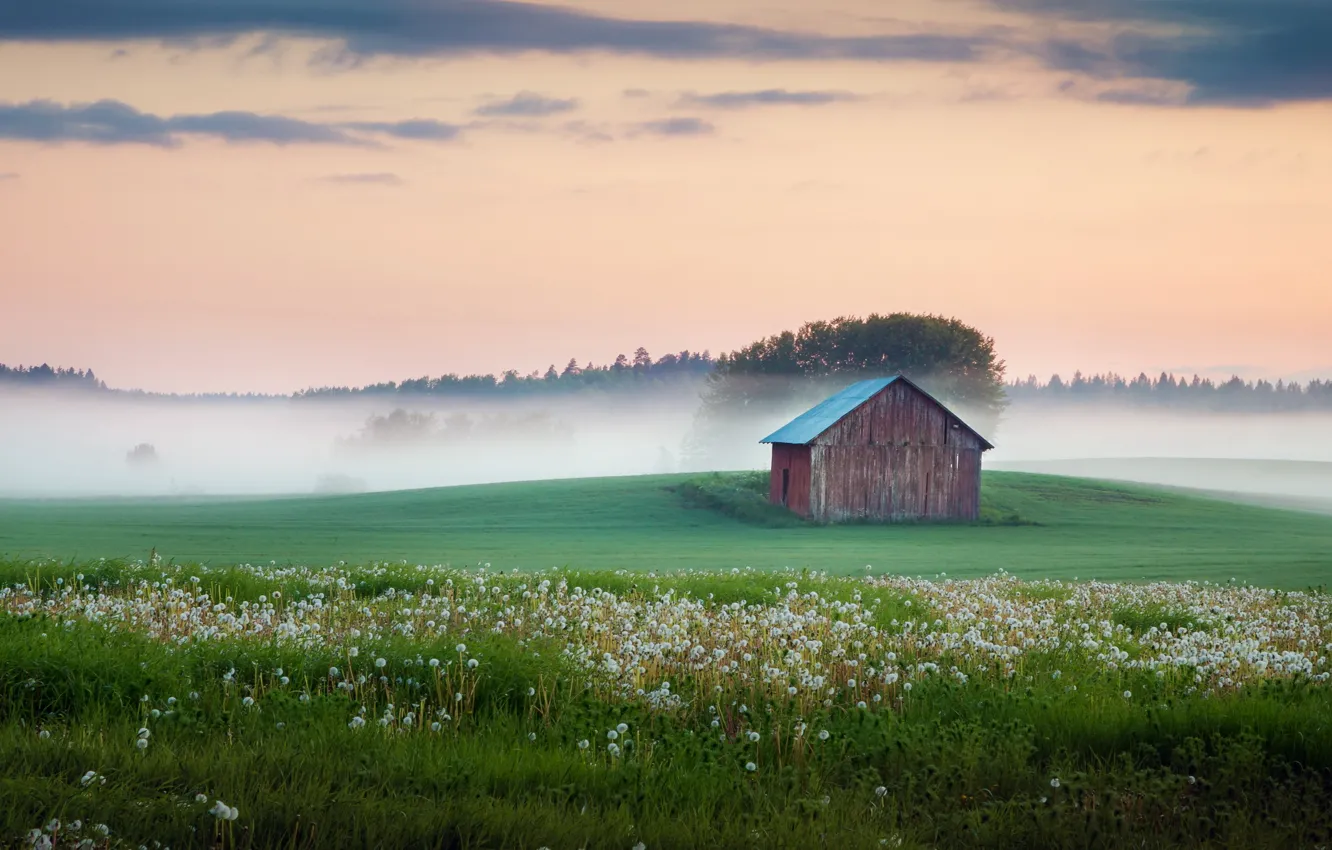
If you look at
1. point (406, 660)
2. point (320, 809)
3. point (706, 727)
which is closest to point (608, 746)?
point (706, 727)

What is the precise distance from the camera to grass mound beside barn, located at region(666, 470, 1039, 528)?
200ft

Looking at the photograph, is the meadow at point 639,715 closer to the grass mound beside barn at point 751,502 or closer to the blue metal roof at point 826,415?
the grass mound beside barn at point 751,502

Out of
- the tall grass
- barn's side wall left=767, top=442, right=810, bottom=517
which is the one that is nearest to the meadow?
the tall grass

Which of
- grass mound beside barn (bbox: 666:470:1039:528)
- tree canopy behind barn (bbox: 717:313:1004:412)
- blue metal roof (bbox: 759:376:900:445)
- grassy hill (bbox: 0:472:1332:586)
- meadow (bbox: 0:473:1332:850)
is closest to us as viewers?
meadow (bbox: 0:473:1332:850)

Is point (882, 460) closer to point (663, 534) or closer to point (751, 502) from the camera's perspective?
point (751, 502)

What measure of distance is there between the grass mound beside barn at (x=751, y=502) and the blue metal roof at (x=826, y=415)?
11.1 feet

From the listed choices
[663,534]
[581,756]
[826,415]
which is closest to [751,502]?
[826,415]

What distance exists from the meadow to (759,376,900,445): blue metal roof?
1558 inches

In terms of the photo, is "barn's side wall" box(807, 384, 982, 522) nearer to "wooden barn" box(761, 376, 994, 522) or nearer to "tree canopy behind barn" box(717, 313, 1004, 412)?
"wooden barn" box(761, 376, 994, 522)

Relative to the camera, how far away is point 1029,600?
2131cm

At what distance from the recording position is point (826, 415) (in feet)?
209

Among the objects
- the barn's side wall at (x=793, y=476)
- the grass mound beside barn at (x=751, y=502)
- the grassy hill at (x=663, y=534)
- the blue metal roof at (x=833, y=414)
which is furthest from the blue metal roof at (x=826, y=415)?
the grassy hill at (x=663, y=534)

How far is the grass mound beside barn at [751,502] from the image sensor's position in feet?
200

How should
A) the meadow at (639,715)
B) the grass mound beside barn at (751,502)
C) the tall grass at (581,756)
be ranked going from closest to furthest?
the tall grass at (581,756) < the meadow at (639,715) < the grass mound beside barn at (751,502)
